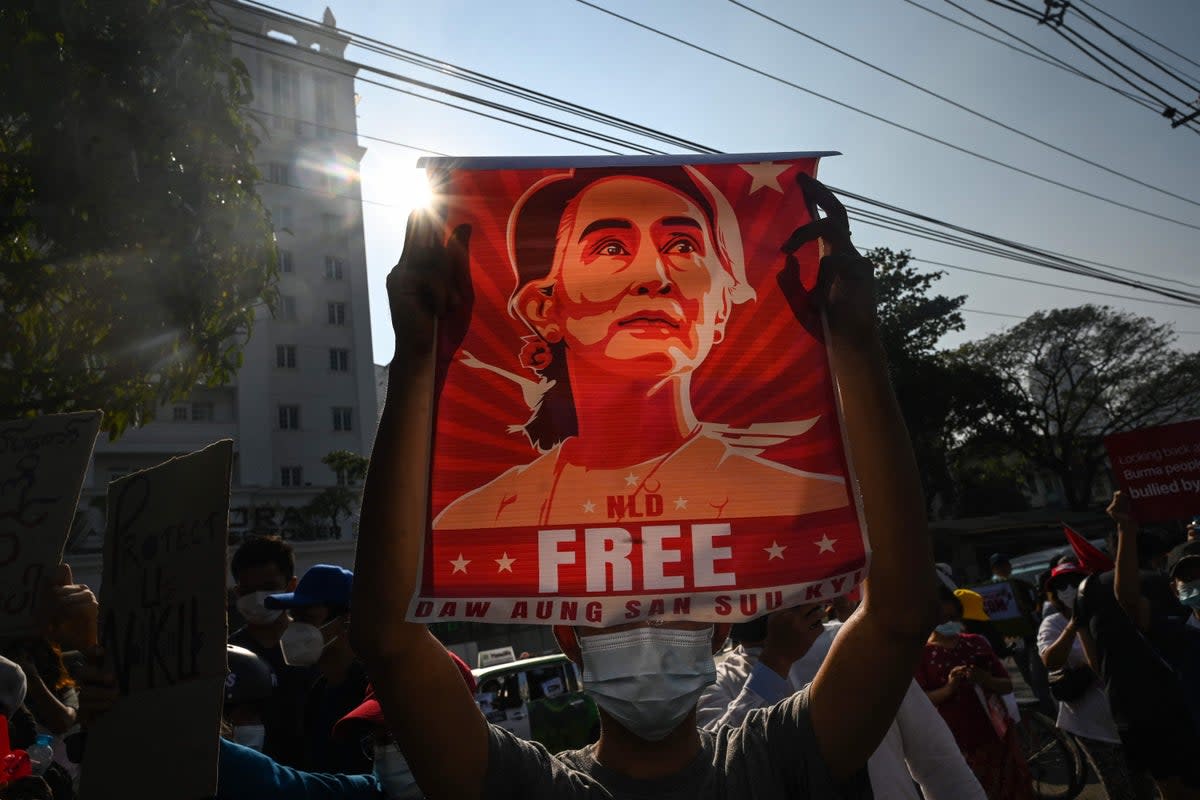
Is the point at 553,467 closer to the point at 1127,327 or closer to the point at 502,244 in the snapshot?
the point at 502,244

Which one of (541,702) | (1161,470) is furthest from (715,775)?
(541,702)

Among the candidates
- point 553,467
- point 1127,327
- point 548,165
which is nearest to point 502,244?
point 548,165

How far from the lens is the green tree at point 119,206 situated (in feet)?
21.0

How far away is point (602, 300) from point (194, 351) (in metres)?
6.59

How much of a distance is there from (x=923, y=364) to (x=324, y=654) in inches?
1335

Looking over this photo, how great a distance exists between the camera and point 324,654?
348 cm

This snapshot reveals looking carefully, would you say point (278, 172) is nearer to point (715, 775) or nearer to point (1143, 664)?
point (1143, 664)

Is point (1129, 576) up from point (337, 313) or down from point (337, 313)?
down

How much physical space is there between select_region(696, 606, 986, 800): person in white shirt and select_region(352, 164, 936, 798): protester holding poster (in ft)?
3.21

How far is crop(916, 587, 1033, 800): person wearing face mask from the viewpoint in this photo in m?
4.10

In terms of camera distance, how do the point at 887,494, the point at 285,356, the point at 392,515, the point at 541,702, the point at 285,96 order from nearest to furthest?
the point at 392,515, the point at 887,494, the point at 541,702, the point at 285,356, the point at 285,96

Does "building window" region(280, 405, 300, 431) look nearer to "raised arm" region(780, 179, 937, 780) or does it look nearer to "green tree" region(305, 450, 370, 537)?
"green tree" region(305, 450, 370, 537)

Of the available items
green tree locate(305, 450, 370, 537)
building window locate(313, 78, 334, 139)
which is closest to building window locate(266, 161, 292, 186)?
building window locate(313, 78, 334, 139)

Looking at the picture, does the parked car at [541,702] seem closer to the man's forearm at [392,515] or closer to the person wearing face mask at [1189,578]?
the person wearing face mask at [1189,578]
